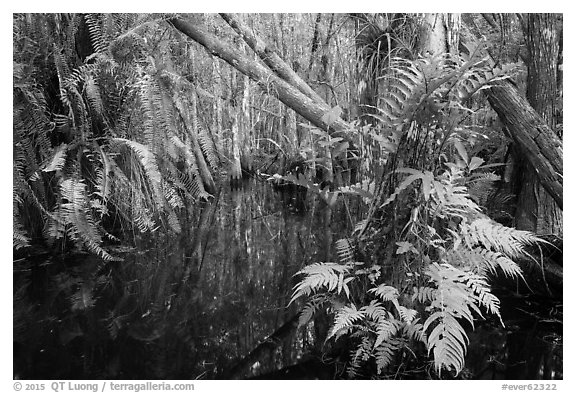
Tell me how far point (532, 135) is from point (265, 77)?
198 centimetres

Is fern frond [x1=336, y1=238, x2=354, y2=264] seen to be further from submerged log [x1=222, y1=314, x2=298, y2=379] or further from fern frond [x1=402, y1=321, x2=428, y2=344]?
submerged log [x1=222, y1=314, x2=298, y2=379]

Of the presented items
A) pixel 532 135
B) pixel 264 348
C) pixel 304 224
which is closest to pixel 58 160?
pixel 264 348

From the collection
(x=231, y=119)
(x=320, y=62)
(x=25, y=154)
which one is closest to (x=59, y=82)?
(x=25, y=154)

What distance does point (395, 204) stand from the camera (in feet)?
6.63

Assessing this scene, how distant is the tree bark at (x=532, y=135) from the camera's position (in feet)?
9.22

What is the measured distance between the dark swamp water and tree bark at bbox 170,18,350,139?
2.77 feet

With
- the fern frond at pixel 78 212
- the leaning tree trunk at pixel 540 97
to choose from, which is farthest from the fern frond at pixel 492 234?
the fern frond at pixel 78 212

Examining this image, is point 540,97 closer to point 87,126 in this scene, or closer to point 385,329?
point 385,329

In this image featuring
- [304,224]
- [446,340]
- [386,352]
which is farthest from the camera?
[304,224]

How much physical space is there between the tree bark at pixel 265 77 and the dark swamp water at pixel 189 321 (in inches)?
33.2

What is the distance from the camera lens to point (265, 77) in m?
3.34

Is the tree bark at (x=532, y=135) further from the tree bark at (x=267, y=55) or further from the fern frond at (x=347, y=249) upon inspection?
the fern frond at (x=347, y=249)

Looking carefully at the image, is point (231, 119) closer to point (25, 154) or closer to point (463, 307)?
point (25, 154)

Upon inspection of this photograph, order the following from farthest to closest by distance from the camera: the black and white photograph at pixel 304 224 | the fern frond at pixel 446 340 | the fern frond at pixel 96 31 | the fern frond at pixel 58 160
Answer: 1. the fern frond at pixel 96 31
2. the fern frond at pixel 58 160
3. the black and white photograph at pixel 304 224
4. the fern frond at pixel 446 340
